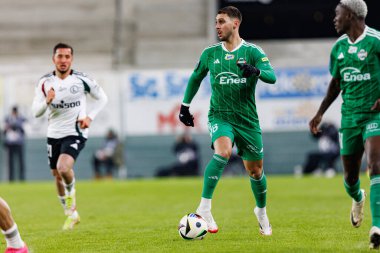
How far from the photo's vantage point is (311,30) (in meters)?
35.4

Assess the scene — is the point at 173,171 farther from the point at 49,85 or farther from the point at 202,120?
the point at 49,85

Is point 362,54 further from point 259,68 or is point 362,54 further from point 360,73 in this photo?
point 259,68

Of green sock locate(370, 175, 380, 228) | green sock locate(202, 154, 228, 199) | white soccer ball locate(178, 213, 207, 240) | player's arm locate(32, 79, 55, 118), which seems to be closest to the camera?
green sock locate(370, 175, 380, 228)

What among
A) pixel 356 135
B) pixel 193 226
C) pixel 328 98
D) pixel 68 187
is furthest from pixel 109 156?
pixel 356 135

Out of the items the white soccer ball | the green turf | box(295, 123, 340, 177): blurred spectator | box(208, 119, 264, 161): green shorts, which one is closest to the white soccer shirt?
the green turf

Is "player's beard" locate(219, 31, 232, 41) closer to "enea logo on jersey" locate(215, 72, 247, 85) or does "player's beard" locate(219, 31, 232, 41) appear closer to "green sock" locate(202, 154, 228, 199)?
"enea logo on jersey" locate(215, 72, 247, 85)

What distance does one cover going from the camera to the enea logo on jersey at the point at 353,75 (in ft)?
30.5

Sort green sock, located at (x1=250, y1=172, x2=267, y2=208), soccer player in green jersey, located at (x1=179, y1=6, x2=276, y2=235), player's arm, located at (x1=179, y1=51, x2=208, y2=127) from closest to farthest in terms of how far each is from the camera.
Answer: soccer player in green jersey, located at (x1=179, y1=6, x2=276, y2=235) → player's arm, located at (x1=179, y1=51, x2=208, y2=127) → green sock, located at (x1=250, y1=172, x2=267, y2=208)

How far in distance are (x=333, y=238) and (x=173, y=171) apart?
79.8 feet

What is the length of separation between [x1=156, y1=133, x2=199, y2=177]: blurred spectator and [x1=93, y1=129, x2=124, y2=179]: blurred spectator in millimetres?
2143

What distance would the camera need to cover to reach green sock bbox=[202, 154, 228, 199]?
10055mm

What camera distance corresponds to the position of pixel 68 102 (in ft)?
45.1

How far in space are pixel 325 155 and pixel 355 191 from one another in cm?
2255

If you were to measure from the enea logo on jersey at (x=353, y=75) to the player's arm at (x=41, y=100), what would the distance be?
4609 millimetres
